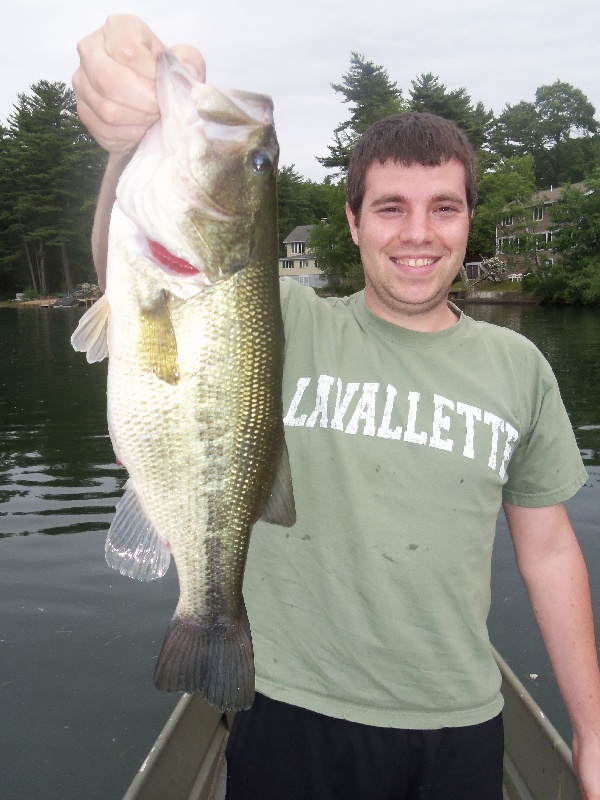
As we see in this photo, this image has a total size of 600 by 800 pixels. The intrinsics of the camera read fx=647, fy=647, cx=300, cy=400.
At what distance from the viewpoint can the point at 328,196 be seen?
48.8 metres

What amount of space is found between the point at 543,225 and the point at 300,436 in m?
57.5

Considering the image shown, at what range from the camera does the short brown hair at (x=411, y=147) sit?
217 centimetres

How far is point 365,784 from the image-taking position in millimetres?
2006

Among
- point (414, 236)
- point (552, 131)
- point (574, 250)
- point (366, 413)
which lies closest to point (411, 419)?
point (366, 413)

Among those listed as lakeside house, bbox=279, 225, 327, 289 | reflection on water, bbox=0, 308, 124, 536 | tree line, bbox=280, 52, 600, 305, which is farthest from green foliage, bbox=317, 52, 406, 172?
reflection on water, bbox=0, 308, 124, 536

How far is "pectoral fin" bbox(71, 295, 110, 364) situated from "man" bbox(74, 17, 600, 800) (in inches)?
9.6

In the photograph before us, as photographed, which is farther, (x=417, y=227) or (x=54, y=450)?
(x=54, y=450)

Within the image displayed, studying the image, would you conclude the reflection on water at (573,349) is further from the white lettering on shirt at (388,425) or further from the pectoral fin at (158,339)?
the pectoral fin at (158,339)

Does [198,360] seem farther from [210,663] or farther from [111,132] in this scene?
[210,663]

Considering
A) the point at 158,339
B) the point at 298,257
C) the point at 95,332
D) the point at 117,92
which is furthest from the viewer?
the point at 298,257

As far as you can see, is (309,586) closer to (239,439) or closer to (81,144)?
(239,439)

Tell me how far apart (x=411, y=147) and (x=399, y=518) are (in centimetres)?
123

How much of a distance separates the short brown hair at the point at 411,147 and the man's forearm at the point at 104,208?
862mm

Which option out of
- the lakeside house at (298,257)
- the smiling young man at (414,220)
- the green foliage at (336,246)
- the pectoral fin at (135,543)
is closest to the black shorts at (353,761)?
the pectoral fin at (135,543)
